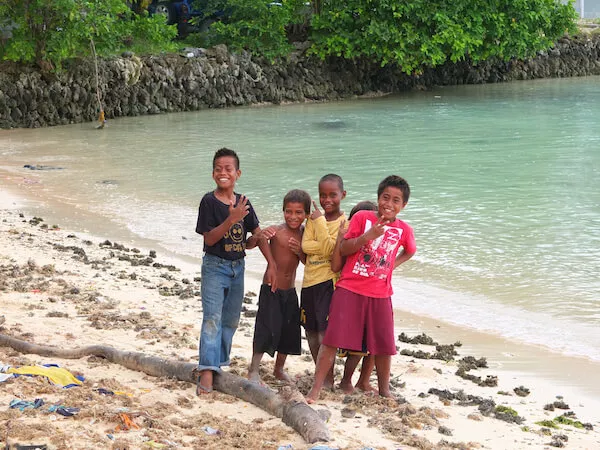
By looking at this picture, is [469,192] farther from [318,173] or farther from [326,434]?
[326,434]

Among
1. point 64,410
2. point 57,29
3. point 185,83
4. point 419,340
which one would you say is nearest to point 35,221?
point 419,340

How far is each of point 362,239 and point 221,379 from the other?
1006mm

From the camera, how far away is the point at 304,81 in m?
27.8

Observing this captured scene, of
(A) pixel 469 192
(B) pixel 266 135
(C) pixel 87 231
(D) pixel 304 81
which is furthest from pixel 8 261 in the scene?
(D) pixel 304 81

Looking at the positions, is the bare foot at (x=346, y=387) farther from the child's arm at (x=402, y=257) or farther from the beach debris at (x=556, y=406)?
the beach debris at (x=556, y=406)

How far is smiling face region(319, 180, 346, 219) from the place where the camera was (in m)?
4.77

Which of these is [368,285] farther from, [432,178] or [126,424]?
[432,178]

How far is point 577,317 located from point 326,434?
Result: 3.92 metres

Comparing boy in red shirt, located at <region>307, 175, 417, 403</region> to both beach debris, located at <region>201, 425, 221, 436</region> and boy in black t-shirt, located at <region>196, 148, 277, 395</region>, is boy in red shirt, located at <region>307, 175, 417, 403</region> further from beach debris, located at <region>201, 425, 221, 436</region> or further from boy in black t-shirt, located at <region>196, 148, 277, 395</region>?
beach debris, located at <region>201, 425, 221, 436</region>

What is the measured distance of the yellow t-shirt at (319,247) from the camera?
482cm

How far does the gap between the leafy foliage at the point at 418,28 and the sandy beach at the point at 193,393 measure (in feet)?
66.1

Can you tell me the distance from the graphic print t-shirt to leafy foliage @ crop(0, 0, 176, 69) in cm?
1703

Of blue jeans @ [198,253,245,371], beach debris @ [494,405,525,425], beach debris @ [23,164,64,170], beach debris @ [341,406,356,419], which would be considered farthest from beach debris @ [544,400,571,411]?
beach debris @ [23,164,64,170]

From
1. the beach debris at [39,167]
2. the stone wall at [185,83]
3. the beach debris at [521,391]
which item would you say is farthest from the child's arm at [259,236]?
the stone wall at [185,83]
